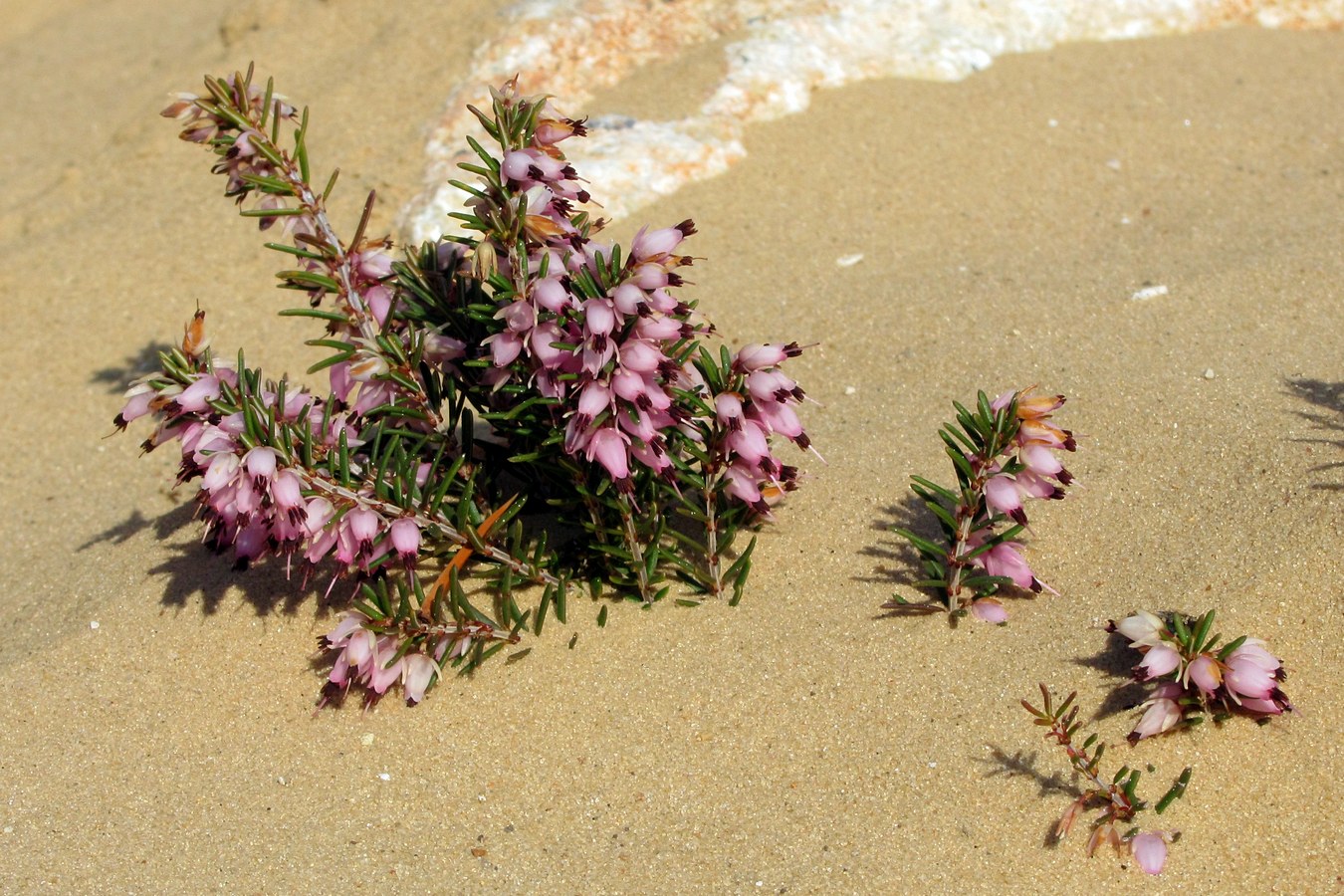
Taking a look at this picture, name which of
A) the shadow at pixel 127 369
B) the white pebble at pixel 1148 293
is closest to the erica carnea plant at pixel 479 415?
the white pebble at pixel 1148 293

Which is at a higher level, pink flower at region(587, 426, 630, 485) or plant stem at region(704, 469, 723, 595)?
pink flower at region(587, 426, 630, 485)

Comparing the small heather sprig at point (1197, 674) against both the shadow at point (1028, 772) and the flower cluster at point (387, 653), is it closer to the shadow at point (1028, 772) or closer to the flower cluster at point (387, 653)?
the shadow at point (1028, 772)

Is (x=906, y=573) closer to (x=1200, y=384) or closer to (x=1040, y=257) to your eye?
(x=1200, y=384)

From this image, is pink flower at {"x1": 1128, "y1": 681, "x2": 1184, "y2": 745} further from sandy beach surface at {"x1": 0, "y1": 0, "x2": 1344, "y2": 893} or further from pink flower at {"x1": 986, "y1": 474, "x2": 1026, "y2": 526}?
pink flower at {"x1": 986, "y1": 474, "x2": 1026, "y2": 526}

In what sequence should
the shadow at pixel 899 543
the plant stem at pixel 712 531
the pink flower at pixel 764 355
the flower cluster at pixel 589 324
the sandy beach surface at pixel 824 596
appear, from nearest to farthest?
the flower cluster at pixel 589 324
the pink flower at pixel 764 355
the sandy beach surface at pixel 824 596
the plant stem at pixel 712 531
the shadow at pixel 899 543

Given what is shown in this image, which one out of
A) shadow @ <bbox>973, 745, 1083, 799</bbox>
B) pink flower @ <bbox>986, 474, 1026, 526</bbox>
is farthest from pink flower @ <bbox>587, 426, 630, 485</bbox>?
shadow @ <bbox>973, 745, 1083, 799</bbox>

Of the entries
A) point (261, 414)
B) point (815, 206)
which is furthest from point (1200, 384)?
point (261, 414)
